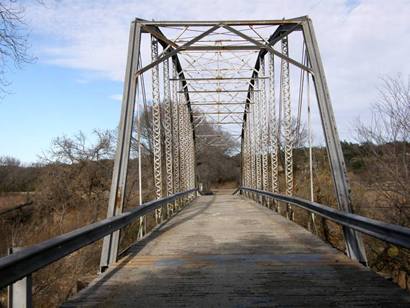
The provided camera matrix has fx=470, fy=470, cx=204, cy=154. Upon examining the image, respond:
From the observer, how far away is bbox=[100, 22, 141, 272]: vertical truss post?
23.7ft

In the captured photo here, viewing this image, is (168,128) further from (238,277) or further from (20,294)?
(20,294)

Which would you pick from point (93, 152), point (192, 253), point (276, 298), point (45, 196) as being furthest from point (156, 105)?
point (93, 152)

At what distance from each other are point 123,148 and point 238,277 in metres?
3.91

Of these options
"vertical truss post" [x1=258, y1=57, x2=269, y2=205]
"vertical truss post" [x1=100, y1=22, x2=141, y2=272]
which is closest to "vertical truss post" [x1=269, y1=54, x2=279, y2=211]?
"vertical truss post" [x1=258, y1=57, x2=269, y2=205]

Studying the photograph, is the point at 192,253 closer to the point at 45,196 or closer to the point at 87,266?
the point at 87,266

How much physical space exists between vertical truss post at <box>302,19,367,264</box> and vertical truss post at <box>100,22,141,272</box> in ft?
11.9

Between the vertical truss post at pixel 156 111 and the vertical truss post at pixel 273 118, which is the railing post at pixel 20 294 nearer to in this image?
the vertical truss post at pixel 156 111

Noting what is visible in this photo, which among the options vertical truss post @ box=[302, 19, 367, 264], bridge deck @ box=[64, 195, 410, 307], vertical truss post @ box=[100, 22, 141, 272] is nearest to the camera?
bridge deck @ box=[64, 195, 410, 307]

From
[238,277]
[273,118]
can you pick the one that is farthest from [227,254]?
[273,118]

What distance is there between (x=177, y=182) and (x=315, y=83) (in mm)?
13206

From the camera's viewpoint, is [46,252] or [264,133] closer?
[46,252]

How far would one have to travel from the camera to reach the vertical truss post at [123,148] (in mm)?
7234

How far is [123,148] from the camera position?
8.88 metres

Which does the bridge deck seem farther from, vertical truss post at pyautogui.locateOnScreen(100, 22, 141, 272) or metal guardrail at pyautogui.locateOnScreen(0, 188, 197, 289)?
metal guardrail at pyautogui.locateOnScreen(0, 188, 197, 289)
